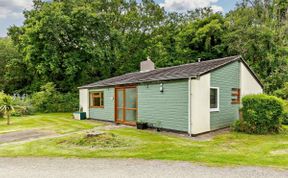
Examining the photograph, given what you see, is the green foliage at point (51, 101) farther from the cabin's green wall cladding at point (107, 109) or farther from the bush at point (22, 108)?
the cabin's green wall cladding at point (107, 109)

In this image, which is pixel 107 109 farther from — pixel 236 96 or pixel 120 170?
pixel 120 170

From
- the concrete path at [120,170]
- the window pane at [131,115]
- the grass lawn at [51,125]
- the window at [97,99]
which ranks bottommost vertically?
the grass lawn at [51,125]

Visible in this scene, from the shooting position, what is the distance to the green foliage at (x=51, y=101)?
1938 centimetres

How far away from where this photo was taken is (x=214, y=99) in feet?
32.5

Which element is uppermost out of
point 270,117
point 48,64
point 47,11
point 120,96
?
point 47,11

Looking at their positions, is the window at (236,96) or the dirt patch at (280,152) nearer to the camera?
the dirt patch at (280,152)

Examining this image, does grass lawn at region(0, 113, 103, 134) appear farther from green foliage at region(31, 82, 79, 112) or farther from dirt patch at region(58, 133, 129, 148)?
green foliage at region(31, 82, 79, 112)

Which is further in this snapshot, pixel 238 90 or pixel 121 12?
pixel 121 12

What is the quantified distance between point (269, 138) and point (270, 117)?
1.05 metres

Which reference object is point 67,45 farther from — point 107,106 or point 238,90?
point 238,90

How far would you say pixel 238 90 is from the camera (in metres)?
11.1

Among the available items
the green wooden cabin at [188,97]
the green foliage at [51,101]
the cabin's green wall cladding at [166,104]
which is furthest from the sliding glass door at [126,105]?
the green foliage at [51,101]

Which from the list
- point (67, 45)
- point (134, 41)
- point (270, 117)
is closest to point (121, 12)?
point (134, 41)

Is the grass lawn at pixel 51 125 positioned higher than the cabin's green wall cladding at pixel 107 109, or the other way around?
the cabin's green wall cladding at pixel 107 109
